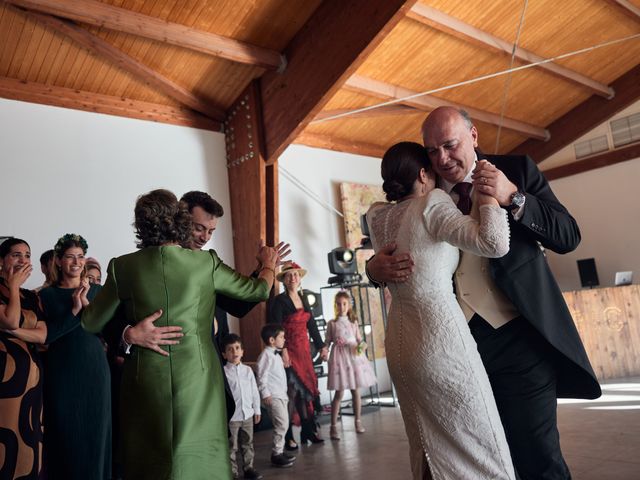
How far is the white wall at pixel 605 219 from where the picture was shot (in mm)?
9656

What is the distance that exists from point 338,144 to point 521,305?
740 cm

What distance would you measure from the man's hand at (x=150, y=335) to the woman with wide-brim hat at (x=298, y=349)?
10.6 ft

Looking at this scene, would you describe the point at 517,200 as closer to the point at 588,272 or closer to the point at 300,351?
the point at 300,351

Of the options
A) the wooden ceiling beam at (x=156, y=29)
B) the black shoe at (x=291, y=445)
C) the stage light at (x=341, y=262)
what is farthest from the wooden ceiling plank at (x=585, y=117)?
the black shoe at (x=291, y=445)

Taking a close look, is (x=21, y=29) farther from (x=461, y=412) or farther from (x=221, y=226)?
(x=461, y=412)

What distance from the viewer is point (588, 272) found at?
32.3 ft

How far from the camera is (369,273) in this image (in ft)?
6.11

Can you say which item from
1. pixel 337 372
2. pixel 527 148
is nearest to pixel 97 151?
pixel 337 372

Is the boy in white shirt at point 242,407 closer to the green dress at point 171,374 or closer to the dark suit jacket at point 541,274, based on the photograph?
the green dress at point 171,374

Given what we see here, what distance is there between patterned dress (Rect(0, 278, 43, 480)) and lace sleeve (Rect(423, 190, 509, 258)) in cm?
215

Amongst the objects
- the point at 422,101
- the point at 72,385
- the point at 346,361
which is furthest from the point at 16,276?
the point at 422,101

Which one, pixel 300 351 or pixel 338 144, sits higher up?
pixel 338 144

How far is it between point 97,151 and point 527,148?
7877mm

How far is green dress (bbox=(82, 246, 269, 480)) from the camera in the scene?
1.84 m
